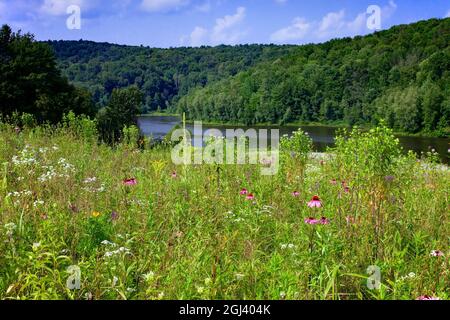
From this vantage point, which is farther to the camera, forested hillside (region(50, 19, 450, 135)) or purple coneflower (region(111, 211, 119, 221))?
forested hillside (region(50, 19, 450, 135))

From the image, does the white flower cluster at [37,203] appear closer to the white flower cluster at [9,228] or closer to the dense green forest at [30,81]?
the white flower cluster at [9,228]

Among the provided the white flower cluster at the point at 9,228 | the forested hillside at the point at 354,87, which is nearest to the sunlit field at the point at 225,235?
the white flower cluster at the point at 9,228

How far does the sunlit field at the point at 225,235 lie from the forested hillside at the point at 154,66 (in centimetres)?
6411

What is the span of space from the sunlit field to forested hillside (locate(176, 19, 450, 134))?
214 feet

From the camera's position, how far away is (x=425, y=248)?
11.4ft

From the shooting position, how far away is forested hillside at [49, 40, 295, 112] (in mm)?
82438

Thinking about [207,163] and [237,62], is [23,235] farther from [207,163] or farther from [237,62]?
[237,62]

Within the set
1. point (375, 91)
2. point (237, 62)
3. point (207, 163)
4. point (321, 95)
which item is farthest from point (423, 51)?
point (207, 163)

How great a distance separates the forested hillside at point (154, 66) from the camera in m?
82.4

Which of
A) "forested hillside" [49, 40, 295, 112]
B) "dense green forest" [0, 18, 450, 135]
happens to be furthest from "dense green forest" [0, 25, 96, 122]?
"forested hillside" [49, 40, 295, 112]

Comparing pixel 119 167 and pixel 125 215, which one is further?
pixel 119 167

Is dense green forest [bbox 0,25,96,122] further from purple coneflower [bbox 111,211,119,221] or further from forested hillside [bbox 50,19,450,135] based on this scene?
forested hillside [bbox 50,19,450,135]

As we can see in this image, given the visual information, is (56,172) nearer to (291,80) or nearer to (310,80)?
(310,80)

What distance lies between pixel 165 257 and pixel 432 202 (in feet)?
9.65
